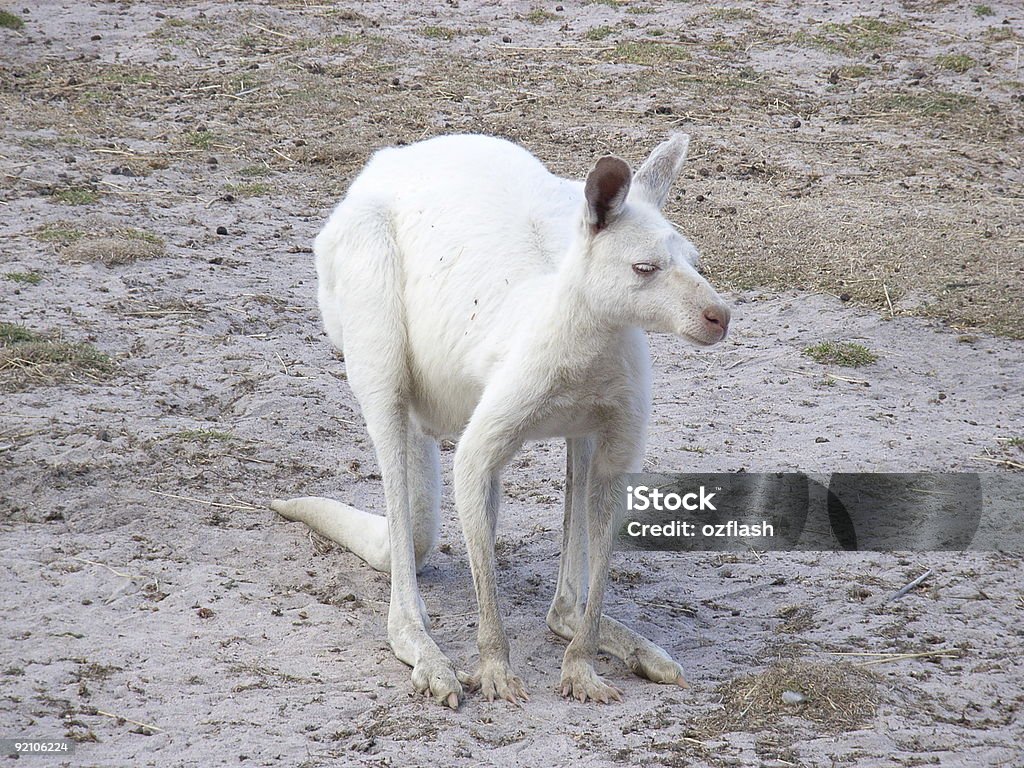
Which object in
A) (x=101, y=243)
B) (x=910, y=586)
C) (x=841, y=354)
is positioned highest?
(x=101, y=243)

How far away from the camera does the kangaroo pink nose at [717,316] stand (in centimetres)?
289

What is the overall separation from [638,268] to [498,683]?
121 centimetres

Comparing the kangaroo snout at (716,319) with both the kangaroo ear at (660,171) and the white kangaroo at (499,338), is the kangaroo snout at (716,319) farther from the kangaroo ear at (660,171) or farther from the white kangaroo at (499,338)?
the kangaroo ear at (660,171)

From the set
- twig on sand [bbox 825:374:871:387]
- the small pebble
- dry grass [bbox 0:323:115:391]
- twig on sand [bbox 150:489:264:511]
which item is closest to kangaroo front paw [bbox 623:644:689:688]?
the small pebble

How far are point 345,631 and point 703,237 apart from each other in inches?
157

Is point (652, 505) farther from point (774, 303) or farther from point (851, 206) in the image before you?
point (851, 206)

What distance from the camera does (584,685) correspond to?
335 cm

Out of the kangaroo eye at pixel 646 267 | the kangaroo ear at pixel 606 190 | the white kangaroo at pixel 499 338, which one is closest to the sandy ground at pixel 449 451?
the white kangaroo at pixel 499 338

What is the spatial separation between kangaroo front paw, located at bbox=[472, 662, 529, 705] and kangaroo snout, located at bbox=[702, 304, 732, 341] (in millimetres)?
1137

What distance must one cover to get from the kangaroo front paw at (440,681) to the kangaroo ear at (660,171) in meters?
1.38

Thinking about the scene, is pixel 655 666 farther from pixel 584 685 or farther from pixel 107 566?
pixel 107 566

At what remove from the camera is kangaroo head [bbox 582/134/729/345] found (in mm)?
2922

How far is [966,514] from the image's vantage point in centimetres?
443

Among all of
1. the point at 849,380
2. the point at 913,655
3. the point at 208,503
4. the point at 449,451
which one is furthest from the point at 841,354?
the point at 208,503
